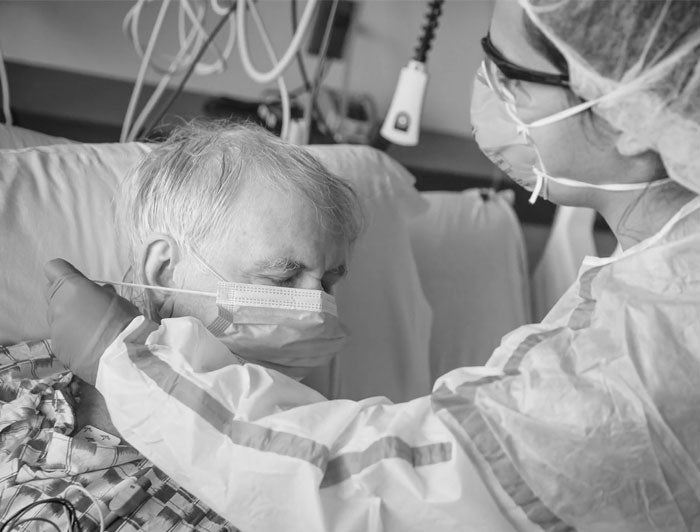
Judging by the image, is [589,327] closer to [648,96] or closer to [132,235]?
[648,96]

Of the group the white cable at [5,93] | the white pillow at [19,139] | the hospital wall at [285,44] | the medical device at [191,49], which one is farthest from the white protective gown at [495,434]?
the hospital wall at [285,44]

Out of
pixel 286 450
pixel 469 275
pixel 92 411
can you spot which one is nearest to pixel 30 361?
pixel 92 411

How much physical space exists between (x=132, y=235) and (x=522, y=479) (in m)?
0.76

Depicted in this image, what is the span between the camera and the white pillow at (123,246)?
1416 millimetres

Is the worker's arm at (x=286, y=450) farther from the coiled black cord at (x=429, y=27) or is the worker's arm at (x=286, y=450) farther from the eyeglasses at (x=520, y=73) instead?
the coiled black cord at (x=429, y=27)

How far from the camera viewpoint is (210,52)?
7.47 feet

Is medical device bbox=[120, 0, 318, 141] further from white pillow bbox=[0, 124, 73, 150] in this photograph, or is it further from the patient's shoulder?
the patient's shoulder

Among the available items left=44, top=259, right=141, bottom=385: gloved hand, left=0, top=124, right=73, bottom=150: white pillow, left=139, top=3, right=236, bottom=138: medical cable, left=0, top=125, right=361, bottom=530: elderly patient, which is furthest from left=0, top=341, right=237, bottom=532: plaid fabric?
left=139, top=3, right=236, bottom=138: medical cable

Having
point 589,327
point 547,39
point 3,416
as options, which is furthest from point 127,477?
point 547,39

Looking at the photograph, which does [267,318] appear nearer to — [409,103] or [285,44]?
[409,103]

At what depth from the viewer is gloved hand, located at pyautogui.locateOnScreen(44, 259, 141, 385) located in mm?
1135

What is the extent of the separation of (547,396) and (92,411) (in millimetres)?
699

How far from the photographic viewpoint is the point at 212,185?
4.34 feet

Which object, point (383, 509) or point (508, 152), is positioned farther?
point (508, 152)
